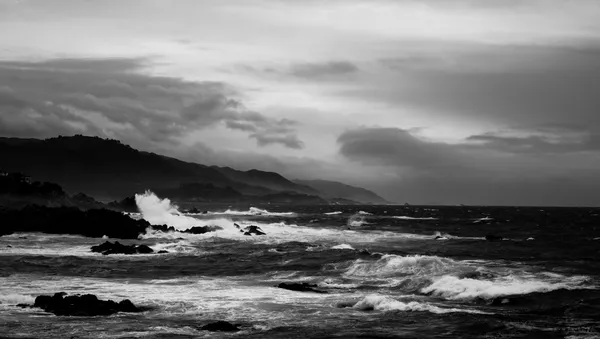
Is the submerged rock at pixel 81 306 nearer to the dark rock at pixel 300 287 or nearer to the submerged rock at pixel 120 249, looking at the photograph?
the dark rock at pixel 300 287

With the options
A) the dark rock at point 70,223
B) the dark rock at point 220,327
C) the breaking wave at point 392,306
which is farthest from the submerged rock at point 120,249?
the dark rock at point 220,327

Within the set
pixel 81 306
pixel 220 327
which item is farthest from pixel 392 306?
pixel 81 306

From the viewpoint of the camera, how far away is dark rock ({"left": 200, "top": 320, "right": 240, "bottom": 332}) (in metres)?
22.5

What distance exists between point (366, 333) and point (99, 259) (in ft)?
→ 85.7

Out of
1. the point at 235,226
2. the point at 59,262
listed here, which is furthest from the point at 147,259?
the point at 235,226

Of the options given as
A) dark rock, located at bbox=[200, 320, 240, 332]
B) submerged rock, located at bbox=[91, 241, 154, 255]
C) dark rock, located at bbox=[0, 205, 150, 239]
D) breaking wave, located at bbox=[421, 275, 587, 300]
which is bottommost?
dark rock, located at bbox=[200, 320, 240, 332]

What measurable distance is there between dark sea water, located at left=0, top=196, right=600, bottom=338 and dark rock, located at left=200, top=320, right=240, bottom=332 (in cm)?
43

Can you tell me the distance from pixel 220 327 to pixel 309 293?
9369mm

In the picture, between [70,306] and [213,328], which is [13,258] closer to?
[70,306]

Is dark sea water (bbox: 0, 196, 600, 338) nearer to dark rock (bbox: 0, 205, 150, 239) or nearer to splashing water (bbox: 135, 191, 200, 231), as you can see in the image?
dark rock (bbox: 0, 205, 150, 239)

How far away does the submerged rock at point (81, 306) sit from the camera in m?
24.8

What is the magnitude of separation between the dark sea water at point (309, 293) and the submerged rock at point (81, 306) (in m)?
0.49

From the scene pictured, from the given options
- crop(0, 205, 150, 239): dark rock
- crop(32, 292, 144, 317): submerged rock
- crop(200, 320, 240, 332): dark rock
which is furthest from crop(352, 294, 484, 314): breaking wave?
crop(0, 205, 150, 239): dark rock

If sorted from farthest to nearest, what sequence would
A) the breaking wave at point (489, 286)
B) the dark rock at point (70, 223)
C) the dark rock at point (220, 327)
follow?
the dark rock at point (70, 223) < the breaking wave at point (489, 286) < the dark rock at point (220, 327)
